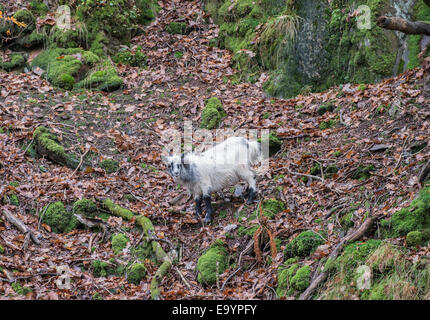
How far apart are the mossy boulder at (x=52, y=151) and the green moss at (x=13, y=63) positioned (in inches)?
163

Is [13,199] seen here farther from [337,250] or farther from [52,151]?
[337,250]

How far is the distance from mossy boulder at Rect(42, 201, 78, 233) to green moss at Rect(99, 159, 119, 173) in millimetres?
1846

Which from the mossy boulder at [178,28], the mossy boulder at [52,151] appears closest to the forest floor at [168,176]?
the mossy boulder at [52,151]

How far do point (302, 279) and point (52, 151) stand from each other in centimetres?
656

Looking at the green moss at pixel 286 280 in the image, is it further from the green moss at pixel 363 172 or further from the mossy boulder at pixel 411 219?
the green moss at pixel 363 172

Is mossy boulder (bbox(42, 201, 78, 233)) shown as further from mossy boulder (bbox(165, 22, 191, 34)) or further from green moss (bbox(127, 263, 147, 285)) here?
mossy boulder (bbox(165, 22, 191, 34))

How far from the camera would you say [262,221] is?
24.5 feet

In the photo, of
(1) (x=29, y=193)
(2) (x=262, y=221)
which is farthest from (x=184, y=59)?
(2) (x=262, y=221)

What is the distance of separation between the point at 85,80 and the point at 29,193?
211 inches

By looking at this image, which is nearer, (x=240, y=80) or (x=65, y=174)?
(x=65, y=174)

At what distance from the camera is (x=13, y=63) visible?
13.7 metres

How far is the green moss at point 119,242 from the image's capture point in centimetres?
815
